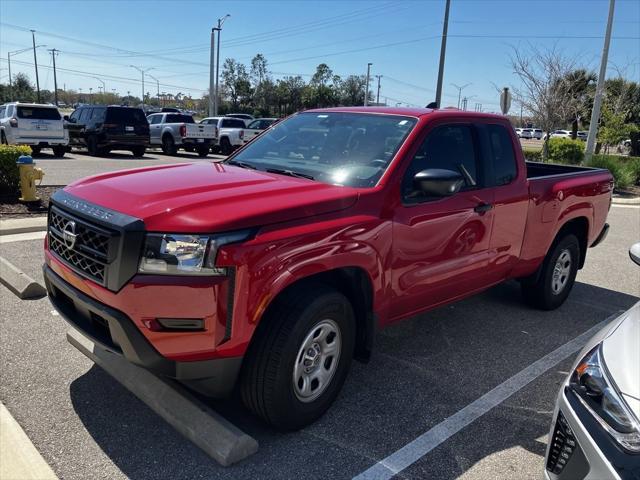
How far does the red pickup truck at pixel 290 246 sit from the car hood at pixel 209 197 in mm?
12

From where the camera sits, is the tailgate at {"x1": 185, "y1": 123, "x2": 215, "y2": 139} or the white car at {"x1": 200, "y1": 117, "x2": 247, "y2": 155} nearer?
the tailgate at {"x1": 185, "y1": 123, "x2": 215, "y2": 139}

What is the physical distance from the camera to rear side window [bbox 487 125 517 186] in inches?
182

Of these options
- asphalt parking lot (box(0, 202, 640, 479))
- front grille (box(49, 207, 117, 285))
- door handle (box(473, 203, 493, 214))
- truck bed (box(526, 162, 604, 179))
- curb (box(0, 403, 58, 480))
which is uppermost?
truck bed (box(526, 162, 604, 179))

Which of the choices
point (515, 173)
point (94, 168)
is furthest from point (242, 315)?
point (94, 168)

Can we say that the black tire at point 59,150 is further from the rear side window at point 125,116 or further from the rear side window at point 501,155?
the rear side window at point 501,155

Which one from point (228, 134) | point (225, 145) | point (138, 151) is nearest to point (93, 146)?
point (138, 151)

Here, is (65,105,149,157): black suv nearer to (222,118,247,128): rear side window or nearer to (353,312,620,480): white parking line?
(222,118,247,128): rear side window

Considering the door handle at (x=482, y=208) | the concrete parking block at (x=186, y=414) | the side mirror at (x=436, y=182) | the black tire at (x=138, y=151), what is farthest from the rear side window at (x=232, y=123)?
the side mirror at (x=436, y=182)

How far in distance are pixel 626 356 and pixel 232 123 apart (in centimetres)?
2459

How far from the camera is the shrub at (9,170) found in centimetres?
909

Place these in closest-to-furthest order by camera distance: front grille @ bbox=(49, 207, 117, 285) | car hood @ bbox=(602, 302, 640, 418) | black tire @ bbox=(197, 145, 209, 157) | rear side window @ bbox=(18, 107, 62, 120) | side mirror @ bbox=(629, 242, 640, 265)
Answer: car hood @ bbox=(602, 302, 640, 418) → front grille @ bbox=(49, 207, 117, 285) → side mirror @ bbox=(629, 242, 640, 265) → rear side window @ bbox=(18, 107, 62, 120) → black tire @ bbox=(197, 145, 209, 157)

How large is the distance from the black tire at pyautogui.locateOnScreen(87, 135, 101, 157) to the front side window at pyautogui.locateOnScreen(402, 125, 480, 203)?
18403 millimetres

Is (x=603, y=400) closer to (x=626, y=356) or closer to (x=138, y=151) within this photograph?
(x=626, y=356)

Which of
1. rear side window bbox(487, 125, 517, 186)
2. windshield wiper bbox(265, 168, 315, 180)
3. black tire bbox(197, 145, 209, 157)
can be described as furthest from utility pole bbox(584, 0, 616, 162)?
windshield wiper bbox(265, 168, 315, 180)
